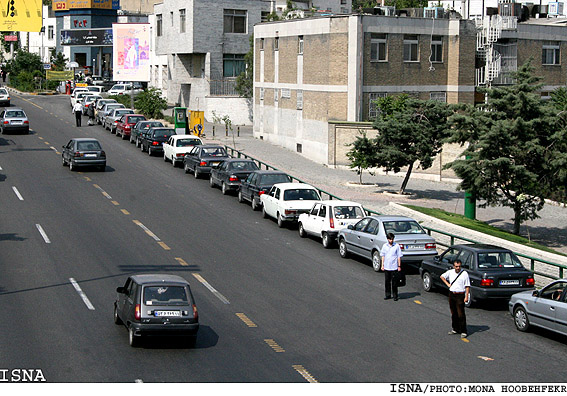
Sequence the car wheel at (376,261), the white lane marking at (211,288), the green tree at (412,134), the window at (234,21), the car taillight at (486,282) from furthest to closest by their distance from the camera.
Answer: the window at (234,21)
the green tree at (412,134)
the car wheel at (376,261)
the white lane marking at (211,288)
the car taillight at (486,282)

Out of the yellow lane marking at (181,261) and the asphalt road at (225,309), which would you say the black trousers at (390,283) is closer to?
the asphalt road at (225,309)

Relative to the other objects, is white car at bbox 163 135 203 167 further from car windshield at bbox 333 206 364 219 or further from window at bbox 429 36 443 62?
car windshield at bbox 333 206 364 219

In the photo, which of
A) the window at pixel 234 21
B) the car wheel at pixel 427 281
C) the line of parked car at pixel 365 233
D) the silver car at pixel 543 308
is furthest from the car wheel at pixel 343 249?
the window at pixel 234 21

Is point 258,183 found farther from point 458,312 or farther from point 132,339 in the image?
point 132,339

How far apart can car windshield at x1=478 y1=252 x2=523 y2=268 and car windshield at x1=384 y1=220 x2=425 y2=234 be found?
155 inches

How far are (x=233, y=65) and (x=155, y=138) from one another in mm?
23803

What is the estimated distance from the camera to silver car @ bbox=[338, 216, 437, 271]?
2417 cm

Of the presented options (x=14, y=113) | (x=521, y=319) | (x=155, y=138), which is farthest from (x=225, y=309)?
(x=14, y=113)

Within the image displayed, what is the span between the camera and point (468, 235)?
2814 cm

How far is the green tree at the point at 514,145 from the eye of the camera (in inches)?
1230

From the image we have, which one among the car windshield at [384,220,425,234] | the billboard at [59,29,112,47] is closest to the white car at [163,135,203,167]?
the car windshield at [384,220,425,234]

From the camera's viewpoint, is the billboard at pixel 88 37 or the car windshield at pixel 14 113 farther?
the billboard at pixel 88 37

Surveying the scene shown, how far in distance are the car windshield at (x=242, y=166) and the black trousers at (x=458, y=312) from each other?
66.0 feet

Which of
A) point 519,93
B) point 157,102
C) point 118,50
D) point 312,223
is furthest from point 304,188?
point 118,50
